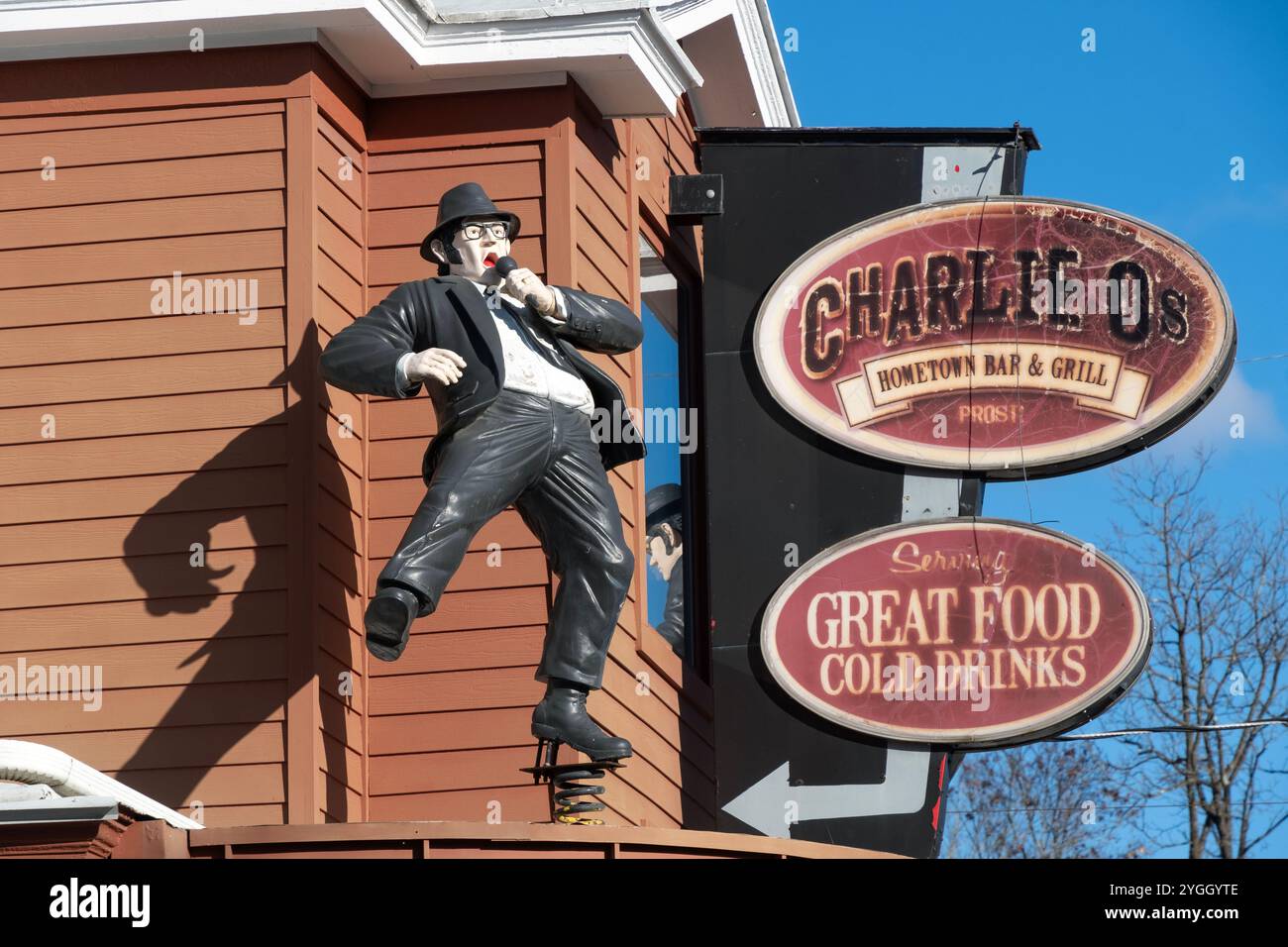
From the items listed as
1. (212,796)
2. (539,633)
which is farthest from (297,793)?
(539,633)

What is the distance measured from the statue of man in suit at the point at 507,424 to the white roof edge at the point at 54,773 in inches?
45.3

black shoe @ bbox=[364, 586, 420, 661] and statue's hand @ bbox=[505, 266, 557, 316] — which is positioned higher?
statue's hand @ bbox=[505, 266, 557, 316]

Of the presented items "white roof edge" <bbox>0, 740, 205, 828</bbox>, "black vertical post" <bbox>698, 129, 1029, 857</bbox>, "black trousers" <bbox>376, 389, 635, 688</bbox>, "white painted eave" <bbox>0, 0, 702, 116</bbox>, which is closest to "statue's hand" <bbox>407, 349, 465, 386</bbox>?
"black trousers" <bbox>376, 389, 635, 688</bbox>

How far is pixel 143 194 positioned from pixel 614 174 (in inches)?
100

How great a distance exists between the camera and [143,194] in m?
10.4

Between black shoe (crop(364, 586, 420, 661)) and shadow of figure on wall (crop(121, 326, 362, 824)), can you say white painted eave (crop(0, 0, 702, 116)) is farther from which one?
black shoe (crop(364, 586, 420, 661))

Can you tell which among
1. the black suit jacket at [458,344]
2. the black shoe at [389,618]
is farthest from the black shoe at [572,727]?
the black suit jacket at [458,344]

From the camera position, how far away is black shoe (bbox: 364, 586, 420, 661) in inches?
331

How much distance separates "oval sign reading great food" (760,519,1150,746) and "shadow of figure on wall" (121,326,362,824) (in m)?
2.78

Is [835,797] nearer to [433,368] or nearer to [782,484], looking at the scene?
[782,484]

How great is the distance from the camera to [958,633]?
11.5 m

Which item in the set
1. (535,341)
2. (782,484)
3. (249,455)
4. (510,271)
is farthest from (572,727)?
(782,484)

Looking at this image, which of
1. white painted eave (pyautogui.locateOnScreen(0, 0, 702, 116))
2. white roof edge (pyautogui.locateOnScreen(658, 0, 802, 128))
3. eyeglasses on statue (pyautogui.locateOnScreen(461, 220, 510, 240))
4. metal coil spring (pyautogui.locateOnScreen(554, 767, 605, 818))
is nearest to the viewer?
metal coil spring (pyautogui.locateOnScreen(554, 767, 605, 818))
